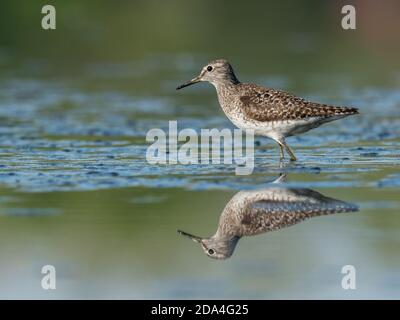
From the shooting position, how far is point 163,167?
13.1 metres

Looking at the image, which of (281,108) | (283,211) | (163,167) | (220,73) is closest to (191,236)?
(283,211)

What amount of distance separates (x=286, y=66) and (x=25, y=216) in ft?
52.7

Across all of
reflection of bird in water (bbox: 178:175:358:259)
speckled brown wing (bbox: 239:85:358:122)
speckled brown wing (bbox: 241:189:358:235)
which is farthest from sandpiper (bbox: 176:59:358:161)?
speckled brown wing (bbox: 241:189:358:235)

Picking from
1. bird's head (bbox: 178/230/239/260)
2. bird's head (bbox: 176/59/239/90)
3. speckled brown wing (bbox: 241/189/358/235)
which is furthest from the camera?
bird's head (bbox: 176/59/239/90)

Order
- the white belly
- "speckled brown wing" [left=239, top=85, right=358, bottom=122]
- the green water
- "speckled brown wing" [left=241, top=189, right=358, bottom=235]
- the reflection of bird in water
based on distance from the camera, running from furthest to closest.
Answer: the white belly, "speckled brown wing" [left=239, top=85, right=358, bottom=122], "speckled brown wing" [left=241, top=189, right=358, bottom=235], the reflection of bird in water, the green water

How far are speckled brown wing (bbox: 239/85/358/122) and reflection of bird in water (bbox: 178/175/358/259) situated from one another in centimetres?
232

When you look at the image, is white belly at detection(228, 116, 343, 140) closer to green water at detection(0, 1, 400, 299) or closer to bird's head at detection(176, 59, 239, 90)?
A: green water at detection(0, 1, 400, 299)

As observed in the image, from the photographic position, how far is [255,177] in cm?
1217

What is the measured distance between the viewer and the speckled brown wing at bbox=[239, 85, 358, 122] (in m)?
13.3

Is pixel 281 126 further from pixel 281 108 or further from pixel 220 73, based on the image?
pixel 220 73

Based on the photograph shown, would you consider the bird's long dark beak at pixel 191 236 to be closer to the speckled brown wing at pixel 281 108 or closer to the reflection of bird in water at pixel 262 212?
the reflection of bird in water at pixel 262 212

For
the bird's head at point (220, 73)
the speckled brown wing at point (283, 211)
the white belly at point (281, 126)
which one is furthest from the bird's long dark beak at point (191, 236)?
the bird's head at point (220, 73)
